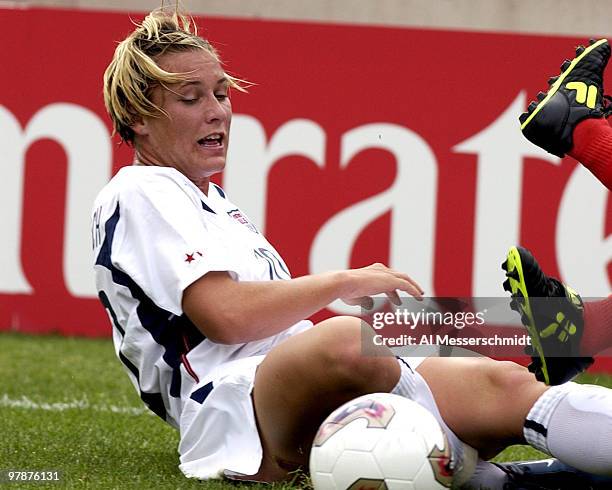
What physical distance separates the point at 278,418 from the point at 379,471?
0.39m

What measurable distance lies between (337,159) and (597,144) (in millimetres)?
4174

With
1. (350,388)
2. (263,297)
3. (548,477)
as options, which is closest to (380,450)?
(350,388)

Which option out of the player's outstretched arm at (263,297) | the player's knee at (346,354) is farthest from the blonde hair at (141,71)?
the player's knee at (346,354)

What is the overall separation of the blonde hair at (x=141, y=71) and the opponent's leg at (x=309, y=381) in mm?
856

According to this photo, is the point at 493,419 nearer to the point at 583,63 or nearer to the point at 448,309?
the point at 448,309

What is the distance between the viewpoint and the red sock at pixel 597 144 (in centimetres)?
365

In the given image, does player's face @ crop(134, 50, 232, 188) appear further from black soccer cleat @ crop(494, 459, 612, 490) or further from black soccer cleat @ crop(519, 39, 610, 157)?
black soccer cleat @ crop(494, 459, 612, 490)

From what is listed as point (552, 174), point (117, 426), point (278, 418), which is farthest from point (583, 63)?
point (552, 174)

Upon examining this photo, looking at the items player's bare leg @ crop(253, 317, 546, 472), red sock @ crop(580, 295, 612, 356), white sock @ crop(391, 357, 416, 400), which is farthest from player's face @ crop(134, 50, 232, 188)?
red sock @ crop(580, 295, 612, 356)

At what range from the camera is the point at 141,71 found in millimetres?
3645

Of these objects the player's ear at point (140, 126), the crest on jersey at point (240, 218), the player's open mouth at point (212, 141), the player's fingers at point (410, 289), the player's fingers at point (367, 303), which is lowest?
the player's fingers at point (367, 303)

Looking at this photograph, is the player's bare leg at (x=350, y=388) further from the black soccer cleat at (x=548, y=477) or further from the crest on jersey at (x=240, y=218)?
the crest on jersey at (x=240, y=218)

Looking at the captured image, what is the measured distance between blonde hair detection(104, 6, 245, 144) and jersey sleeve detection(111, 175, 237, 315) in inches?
10.9

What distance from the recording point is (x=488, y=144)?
769 centimetres
